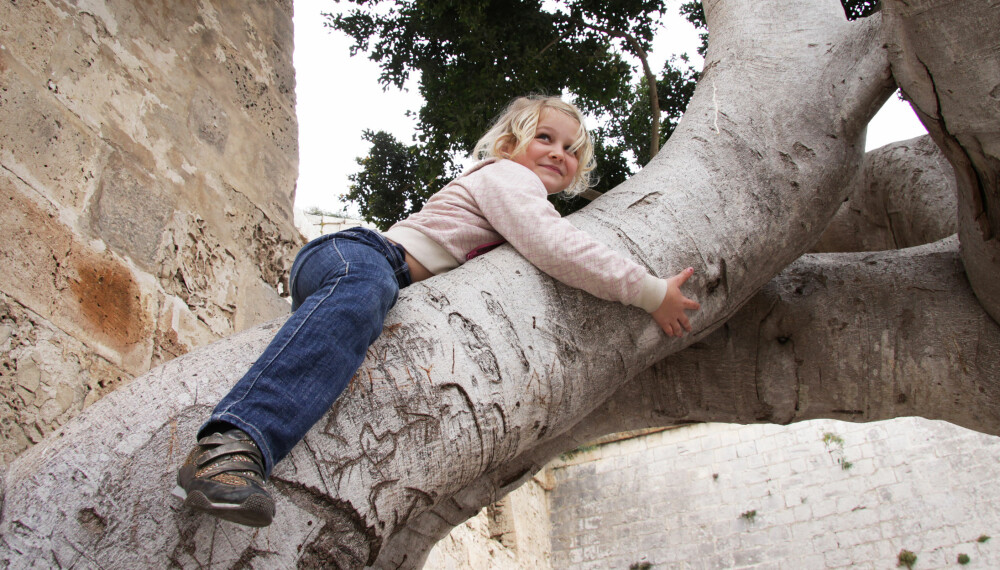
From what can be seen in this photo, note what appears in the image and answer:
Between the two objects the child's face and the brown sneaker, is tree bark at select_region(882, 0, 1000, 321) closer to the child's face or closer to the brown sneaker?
the child's face

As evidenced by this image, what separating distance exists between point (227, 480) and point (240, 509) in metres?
0.04

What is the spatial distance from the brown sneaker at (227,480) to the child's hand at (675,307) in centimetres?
83

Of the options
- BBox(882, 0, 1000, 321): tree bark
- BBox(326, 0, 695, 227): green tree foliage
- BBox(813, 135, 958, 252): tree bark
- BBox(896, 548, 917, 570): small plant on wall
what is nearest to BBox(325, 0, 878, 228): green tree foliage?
BBox(326, 0, 695, 227): green tree foliage

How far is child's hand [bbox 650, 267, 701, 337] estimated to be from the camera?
1509 mm

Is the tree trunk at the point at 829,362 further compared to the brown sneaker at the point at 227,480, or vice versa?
the tree trunk at the point at 829,362

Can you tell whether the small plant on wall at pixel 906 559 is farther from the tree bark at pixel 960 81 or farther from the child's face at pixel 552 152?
the child's face at pixel 552 152

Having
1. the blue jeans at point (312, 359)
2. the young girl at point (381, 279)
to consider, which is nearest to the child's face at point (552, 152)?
the young girl at point (381, 279)

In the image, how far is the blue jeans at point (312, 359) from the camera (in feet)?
3.67

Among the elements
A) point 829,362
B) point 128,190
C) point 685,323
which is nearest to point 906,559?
point 829,362

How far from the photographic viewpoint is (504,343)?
1.37 m

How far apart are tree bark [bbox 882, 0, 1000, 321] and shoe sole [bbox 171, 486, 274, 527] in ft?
4.79

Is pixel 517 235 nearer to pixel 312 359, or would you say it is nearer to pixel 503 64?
pixel 312 359

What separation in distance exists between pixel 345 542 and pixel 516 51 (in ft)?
12.9

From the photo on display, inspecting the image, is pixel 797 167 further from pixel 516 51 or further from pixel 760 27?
pixel 516 51
